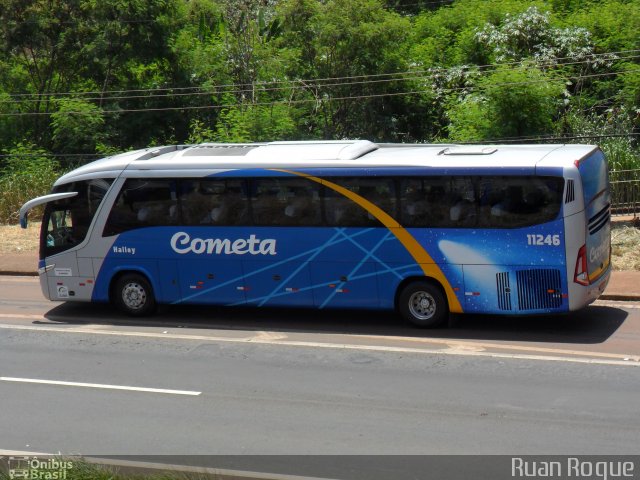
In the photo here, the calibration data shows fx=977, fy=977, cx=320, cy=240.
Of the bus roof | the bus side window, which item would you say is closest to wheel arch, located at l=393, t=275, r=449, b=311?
the bus roof

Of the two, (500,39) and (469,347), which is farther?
(500,39)

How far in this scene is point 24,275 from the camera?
73.3 ft

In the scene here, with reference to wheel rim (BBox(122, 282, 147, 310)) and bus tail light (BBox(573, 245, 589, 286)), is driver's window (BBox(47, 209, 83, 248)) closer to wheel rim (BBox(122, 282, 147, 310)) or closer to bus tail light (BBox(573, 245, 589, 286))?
wheel rim (BBox(122, 282, 147, 310))

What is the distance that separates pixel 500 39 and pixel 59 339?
2229cm

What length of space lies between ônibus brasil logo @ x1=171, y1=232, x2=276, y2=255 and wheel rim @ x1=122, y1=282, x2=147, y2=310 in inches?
44.1

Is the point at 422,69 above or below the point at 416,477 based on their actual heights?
above

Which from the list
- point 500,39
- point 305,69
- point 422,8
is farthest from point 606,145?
point 422,8

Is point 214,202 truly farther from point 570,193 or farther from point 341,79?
point 341,79

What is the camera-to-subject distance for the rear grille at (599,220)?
47.6 ft

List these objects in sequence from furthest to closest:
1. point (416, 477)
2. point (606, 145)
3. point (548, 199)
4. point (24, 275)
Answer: point (606, 145)
point (24, 275)
point (548, 199)
point (416, 477)

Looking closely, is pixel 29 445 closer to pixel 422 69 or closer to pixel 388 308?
pixel 388 308

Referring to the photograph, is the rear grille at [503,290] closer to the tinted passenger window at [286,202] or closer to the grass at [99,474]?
the tinted passenger window at [286,202]

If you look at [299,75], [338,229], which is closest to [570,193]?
[338,229]

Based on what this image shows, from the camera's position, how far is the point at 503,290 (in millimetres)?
14555
